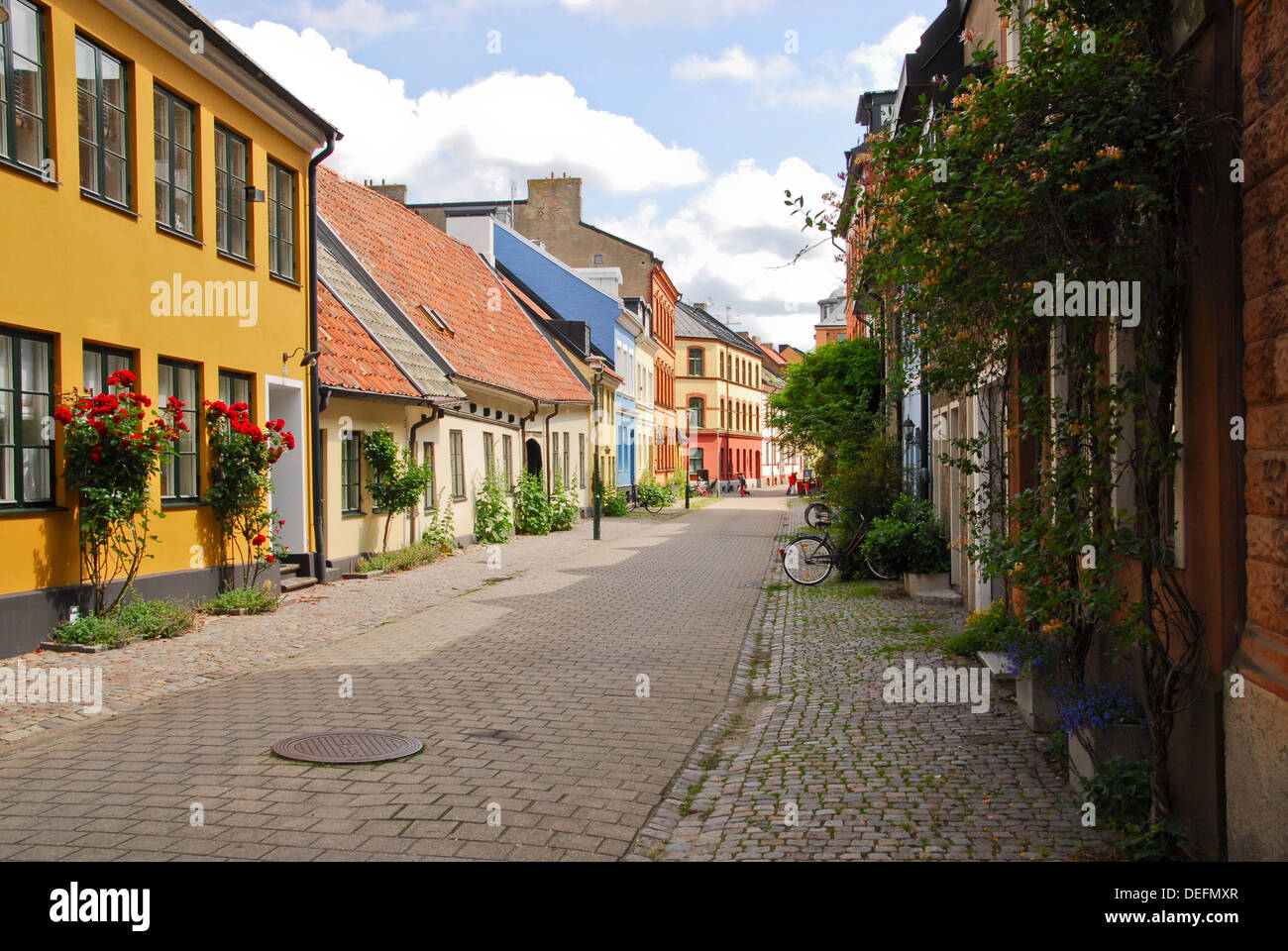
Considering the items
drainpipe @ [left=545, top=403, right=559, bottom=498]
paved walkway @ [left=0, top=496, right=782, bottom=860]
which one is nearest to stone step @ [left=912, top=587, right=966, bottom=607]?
paved walkway @ [left=0, top=496, right=782, bottom=860]

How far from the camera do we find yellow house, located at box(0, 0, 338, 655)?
9.40 m

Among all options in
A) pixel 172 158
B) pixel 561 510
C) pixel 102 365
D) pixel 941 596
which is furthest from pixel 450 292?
pixel 941 596

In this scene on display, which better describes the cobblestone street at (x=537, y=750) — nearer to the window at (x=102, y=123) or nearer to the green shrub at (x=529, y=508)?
the window at (x=102, y=123)

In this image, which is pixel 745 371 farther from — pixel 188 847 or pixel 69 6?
pixel 188 847

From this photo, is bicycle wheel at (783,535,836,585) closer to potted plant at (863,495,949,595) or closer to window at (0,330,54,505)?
potted plant at (863,495,949,595)

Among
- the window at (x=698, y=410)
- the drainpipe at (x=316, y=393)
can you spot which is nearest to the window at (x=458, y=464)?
the drainpipe at (x=316, y=393)

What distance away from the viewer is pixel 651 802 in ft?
18.3

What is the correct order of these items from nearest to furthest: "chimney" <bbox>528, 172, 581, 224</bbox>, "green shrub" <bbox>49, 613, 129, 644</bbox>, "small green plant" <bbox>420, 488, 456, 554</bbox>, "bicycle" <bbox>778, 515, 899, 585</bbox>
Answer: "green shrub" <bbox>49, 613, 129, 644</bbox>, "bicycle" <bbox>778, 515, 899, 585</bbox>, "small green plant" <bbox>420, 488, 456, 554</bbox>, "chimney" <bbox>528, 172, 581, 224</bbox>

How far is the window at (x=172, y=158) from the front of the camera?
11713 millimetres

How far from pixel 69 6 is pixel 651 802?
30.1 ft

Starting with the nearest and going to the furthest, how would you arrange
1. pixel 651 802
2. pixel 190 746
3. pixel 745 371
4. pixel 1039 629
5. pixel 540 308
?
pixel 651 802
pixel 190 746
pixel 1039 629
pixel 540 308
pixel 745 371

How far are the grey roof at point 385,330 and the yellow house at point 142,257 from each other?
3.48 meters

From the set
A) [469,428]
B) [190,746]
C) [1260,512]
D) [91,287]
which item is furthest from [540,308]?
[1260,512]

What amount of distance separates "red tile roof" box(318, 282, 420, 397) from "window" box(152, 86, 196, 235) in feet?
12.2
